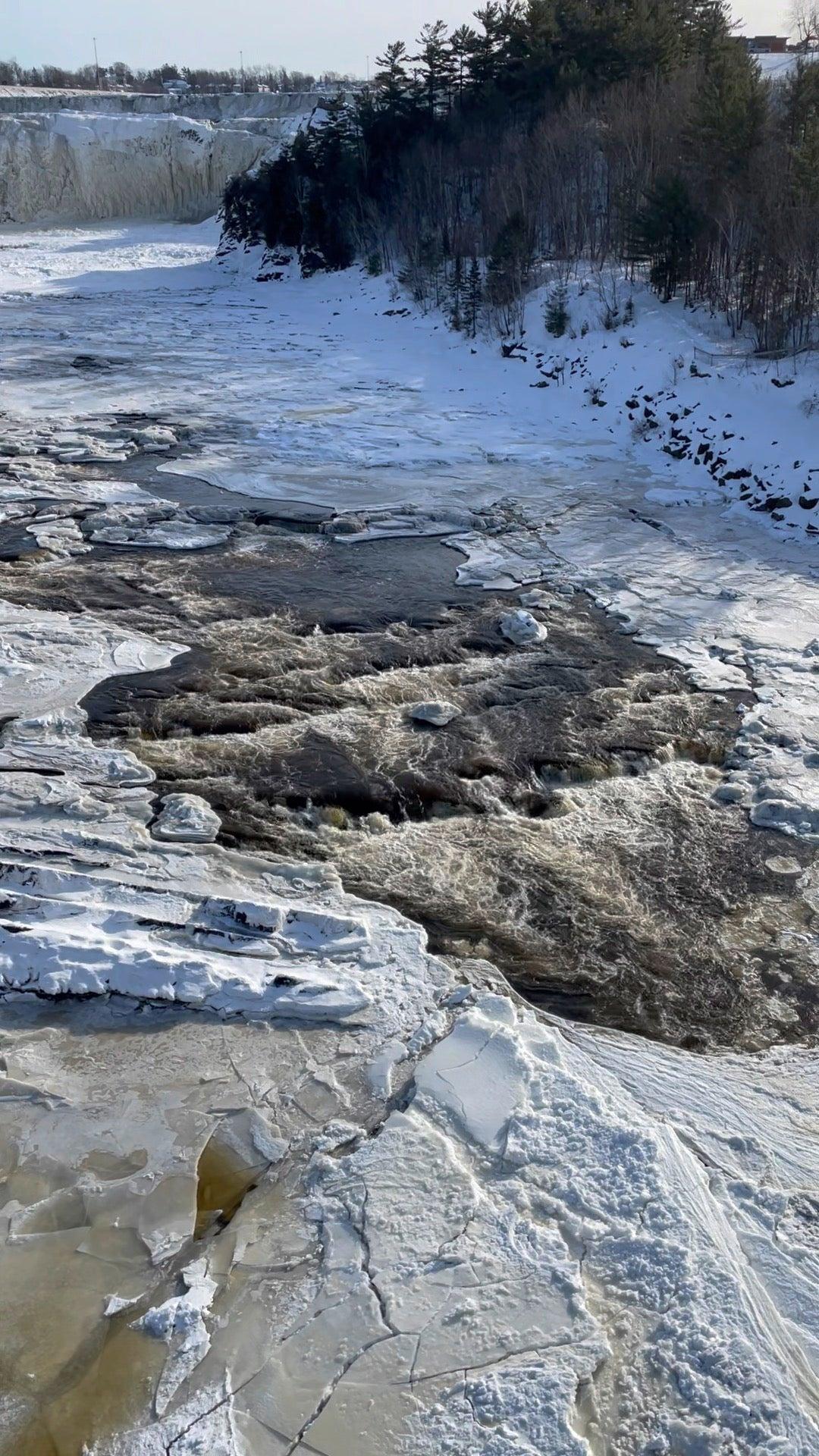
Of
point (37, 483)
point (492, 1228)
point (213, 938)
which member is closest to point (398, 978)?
point (213, 938)

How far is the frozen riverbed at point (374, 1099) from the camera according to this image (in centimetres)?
327

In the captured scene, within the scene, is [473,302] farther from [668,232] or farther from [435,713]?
[435,713]

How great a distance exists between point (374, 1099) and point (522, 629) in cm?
523

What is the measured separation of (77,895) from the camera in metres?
5.36

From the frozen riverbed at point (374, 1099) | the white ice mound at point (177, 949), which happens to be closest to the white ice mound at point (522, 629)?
the frozen riverbed at point (374, 1099)

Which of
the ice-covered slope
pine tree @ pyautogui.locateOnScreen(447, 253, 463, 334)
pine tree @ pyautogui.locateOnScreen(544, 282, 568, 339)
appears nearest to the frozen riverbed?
pine tree @ pyautogui.locateOnScreen(544, 282, 568, 339)

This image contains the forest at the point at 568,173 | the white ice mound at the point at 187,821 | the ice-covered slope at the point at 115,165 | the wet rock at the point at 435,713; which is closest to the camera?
the white ice mound at the point at 187,821

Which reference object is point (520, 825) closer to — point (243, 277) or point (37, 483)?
point (37, 483)

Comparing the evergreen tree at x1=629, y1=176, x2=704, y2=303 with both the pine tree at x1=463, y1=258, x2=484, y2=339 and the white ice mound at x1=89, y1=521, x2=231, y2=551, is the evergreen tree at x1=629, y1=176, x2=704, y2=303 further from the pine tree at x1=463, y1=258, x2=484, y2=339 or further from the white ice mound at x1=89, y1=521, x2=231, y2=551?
the white ice mound at x1=89, y1=521, x2=231, y2=551

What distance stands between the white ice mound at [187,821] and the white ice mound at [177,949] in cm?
57

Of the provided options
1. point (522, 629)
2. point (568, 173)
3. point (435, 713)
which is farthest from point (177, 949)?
point (568, 173)

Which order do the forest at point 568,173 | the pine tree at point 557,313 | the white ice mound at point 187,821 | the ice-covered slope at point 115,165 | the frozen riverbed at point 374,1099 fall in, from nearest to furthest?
the frozen riverbed at point 374,1099, the white ice mound at point 187,821, the forest at point 568,173, the pine tree at point 557,313, the ice-covered slope at point 115,165

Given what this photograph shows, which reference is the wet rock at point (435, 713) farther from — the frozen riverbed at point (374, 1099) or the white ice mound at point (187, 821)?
the white ice mound at point (187, 821)

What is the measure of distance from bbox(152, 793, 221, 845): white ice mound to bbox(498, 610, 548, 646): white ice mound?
11.5 ft
